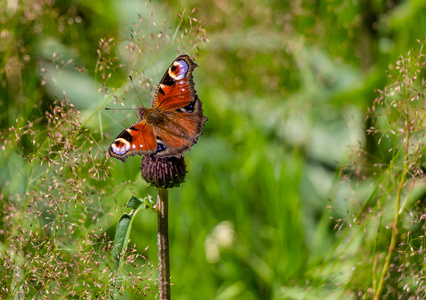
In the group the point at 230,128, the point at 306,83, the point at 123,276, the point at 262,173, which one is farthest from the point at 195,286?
the point at 306,83

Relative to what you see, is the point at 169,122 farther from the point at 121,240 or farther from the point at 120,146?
the point at 121,240

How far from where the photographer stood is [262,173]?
235cm

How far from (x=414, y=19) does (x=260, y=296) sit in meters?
1.52

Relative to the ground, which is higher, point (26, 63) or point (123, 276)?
point (26, 63)

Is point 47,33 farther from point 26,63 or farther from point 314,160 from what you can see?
point 314,160

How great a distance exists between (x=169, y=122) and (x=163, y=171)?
14 cm

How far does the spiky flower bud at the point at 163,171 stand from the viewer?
4.00 ft

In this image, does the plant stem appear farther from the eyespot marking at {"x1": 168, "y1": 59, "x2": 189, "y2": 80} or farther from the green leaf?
the eyespot marking at {"x1": 168, "y1": 59, "x2": 189, "y2": 80}

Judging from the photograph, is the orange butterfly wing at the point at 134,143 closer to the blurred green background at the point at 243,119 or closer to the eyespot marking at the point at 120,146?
the eyespot marking at the point at 120,146

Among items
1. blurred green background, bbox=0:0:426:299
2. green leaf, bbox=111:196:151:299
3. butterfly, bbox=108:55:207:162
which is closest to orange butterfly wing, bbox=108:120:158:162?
butterfly, bbox=108:55:207:162

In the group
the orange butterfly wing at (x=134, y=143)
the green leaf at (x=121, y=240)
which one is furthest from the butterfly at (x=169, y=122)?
the green leaf at (x=121, y=240)

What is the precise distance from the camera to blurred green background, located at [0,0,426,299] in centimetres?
182

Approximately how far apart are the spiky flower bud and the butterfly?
5 centimetres

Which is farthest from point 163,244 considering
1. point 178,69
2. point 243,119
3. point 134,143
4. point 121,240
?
point 243,119
